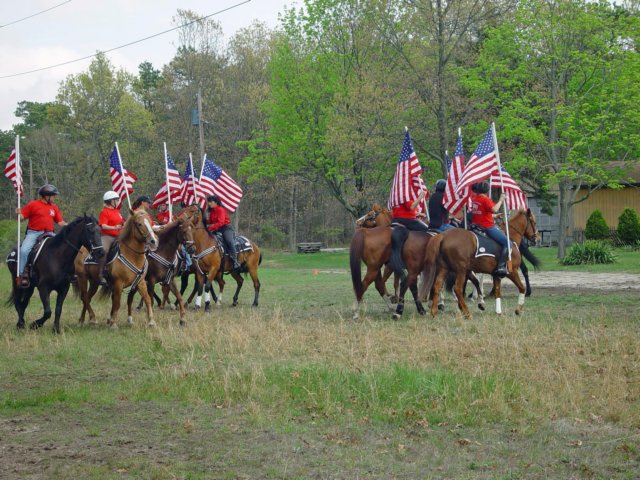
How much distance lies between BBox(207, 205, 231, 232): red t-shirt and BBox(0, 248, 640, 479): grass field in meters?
4.77

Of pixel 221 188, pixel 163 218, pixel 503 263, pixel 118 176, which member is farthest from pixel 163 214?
pixel 503 263

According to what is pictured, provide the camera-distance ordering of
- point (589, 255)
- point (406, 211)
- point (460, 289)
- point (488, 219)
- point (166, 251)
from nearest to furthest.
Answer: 1. point (460, 289)
2. point (488, 219)
3. point (166, 251)
4. point (406, 211)
5. point (589, 255)

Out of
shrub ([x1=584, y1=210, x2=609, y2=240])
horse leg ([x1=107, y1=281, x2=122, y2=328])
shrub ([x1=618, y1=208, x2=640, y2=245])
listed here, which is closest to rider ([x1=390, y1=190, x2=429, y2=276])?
horse leg ([x1=107, y1=281, x2=122, y2=328])

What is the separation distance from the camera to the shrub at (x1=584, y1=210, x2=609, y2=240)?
143 ft

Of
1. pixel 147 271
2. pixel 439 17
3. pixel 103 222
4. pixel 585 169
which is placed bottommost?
pixel 147 271

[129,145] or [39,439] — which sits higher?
[129,145]

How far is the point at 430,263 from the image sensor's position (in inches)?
621

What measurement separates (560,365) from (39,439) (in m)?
6.16

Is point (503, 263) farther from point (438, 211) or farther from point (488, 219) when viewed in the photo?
point (438, 211)

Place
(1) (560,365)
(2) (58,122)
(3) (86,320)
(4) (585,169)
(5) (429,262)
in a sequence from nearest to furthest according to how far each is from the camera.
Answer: (1) (560,365) → (5) (429,262) → (3) (86,320) → (4) (585,169) → (2) (58,122)

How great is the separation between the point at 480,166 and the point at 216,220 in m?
6.53

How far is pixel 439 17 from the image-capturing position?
3475 centimetres

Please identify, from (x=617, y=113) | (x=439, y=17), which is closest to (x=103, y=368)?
(x=439, y=17)

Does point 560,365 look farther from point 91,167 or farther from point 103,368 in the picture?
point 91,167
